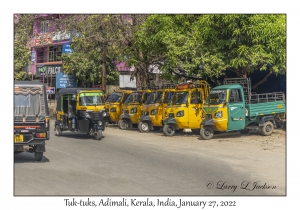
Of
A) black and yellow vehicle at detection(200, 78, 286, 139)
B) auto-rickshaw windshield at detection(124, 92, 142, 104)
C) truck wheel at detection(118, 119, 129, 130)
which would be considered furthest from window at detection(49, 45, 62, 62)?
black and yellow vehicle at detection(200, 78, 286, 139)

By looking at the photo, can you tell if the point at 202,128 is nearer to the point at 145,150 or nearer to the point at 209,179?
the point at 145,150

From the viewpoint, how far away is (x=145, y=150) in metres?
14.7

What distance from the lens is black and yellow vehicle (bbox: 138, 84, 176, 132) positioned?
20.4 m

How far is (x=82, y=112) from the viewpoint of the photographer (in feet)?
57.8

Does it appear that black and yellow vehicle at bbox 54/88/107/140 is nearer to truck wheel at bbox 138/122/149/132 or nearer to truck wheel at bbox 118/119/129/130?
truck wheel at bbox 138/122/149/132

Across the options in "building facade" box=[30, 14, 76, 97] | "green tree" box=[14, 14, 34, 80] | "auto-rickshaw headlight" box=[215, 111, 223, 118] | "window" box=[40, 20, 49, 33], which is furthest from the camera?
"building facade" box=[30, 14, 76, 97]

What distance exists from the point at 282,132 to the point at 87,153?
28.8ft

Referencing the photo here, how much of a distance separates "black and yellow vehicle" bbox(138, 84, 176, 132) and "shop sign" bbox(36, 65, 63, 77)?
15274 mm

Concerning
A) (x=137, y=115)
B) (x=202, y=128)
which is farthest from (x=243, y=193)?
(x=137, y=115)

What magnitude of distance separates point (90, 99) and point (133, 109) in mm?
4357

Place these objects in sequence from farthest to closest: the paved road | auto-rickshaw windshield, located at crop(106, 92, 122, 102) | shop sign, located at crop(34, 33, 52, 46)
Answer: shop sign, located at crop(34, 33, 52, 46)
auto-rickshaw windshield, located at crop(106, 92, 122, 102)
the paved road

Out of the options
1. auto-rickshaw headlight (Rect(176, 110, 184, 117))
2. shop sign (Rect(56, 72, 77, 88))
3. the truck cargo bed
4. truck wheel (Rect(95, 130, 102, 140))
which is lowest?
truck wheel (Rect(95, 130, 102, 140))

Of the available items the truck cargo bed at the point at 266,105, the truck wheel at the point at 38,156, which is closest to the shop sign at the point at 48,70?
the truck cargo bed at the point at 266,105

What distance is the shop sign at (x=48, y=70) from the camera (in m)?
34.8
